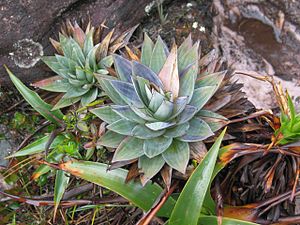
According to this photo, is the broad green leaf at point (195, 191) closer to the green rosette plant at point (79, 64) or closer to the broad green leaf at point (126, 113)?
the broad green leaf at point (126, 113)

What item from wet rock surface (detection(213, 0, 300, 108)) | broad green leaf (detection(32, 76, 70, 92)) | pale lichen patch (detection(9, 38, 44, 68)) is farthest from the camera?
wet rock surface (detection(213, 0, 300, 108))

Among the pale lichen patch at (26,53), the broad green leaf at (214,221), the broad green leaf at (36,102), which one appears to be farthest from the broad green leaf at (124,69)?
the pale lichen patch at (26,53)

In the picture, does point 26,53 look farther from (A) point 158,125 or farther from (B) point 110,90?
(A) point 158,125

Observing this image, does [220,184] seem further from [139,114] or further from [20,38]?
[20,38]

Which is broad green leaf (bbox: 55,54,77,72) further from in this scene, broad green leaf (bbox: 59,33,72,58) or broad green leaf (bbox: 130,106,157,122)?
broad green leaf (bbox: 130,106,157,122)

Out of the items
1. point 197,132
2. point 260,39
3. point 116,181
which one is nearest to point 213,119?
point 197,132

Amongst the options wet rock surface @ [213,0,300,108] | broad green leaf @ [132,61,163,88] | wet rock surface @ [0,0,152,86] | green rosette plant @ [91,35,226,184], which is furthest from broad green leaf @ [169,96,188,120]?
wet rock surface @ [213,0,300,108]
